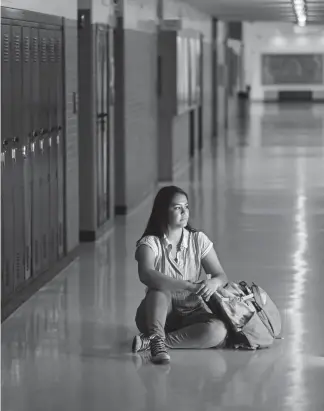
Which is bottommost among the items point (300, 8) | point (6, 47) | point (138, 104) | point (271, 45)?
point (138, 104)

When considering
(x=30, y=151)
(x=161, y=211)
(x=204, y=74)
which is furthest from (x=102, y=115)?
(x=204, y=74)

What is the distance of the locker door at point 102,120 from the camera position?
38.3ft

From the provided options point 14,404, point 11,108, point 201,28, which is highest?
point 201,28

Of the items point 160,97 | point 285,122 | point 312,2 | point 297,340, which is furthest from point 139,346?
point 285,122

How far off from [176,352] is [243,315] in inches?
17.9

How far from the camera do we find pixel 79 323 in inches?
297

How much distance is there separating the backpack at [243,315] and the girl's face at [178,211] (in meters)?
0.46

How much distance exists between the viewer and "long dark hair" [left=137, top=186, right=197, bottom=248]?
6656mm

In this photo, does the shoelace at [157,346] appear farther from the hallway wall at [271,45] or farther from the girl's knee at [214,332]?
the hallway wall at [271,45]

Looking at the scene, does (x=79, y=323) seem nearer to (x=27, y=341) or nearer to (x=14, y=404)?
(x=27, y=341)

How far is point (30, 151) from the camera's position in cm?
834

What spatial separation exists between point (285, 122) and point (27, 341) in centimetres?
2746

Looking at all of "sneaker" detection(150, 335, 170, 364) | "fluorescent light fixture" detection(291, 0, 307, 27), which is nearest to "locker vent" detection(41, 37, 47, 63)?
"sneaker" detection(150, 335, 170, 364)

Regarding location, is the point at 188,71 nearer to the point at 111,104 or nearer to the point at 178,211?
the point at 111,104
